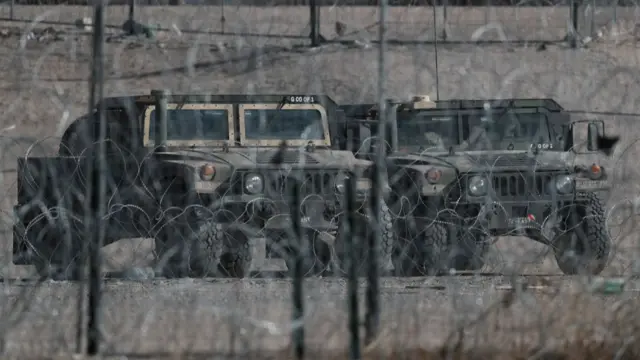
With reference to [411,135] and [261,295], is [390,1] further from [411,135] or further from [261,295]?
[261,295]

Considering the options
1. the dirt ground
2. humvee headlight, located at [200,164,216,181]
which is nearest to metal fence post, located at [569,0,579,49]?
the dirt ground

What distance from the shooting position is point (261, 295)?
6730 millimetres

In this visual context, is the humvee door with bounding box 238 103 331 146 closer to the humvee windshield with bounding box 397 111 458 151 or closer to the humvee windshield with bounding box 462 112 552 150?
the humvee windshield with bounding box 397 111 458 151

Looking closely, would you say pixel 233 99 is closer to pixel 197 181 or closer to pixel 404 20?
pixel 197 181

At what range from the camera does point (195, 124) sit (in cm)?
1073

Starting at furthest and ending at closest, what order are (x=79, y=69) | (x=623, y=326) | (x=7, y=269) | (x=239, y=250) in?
1. (x=79, y=69)
2. (x=239, y=250)
3. (x=7, y=269)
4. (x=623, y=326)

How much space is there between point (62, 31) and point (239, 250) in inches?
407

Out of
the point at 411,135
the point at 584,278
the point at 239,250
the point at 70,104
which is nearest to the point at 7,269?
the point at 239,250

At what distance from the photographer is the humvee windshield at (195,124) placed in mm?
10656

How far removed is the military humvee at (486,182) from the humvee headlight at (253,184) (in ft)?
3.25

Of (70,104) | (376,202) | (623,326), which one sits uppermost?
(70,104)

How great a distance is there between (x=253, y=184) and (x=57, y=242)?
166cm

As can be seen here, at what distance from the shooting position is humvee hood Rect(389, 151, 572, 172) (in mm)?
10070

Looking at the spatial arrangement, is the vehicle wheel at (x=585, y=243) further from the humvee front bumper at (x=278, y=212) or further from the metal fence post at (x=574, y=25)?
the metal fence post at (x=574, y=25)
